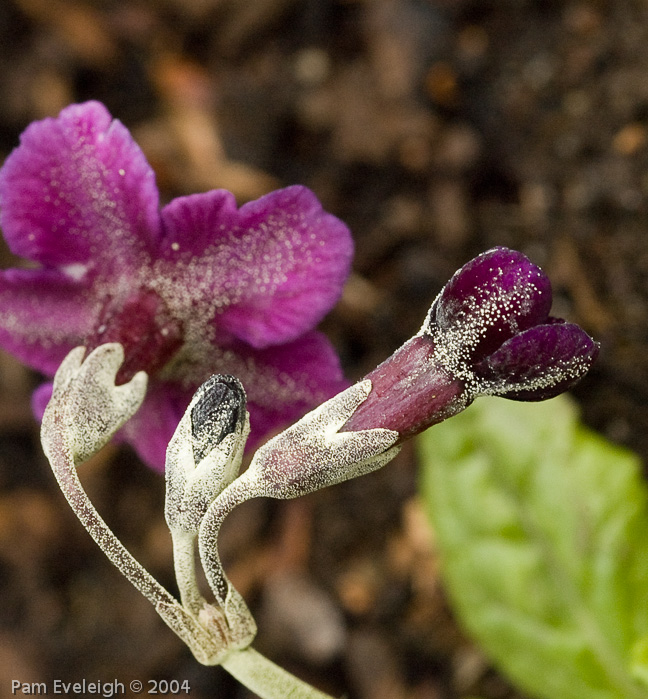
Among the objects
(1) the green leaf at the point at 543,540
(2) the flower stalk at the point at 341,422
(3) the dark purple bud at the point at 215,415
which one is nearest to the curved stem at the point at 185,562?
(2) the flower stalk at the point at 341,422

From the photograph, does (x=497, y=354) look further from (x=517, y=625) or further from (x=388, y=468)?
A: (x=388, y=468)

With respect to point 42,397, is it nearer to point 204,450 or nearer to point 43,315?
point 43,315

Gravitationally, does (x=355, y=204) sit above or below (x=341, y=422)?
below

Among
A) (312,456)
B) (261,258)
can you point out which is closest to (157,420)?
(261,258)

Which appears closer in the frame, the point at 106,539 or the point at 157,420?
the point at 106,539

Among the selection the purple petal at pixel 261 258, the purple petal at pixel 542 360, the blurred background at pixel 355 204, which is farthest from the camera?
the blurred background at pixel 355 204

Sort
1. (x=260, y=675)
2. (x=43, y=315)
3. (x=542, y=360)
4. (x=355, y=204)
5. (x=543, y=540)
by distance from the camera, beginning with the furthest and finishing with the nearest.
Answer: (x=355, y=204), (x=543, y=540), (x=43, y=315), (x=260, y=675), (x=542, y=360)

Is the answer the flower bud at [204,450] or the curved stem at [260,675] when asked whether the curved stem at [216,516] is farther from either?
the curved stem at [260,675]
